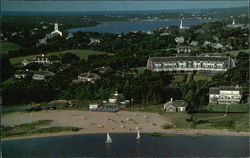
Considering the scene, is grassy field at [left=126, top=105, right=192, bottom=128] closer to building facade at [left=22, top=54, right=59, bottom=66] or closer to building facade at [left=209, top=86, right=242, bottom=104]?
building facade at [left=209, top=86, right=242, bottom=104]

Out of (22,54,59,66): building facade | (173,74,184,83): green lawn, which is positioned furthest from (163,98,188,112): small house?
(22,54,59,66): building facade

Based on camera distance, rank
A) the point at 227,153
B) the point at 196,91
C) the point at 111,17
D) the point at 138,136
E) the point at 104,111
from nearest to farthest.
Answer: the point at 227,153 < the point at 138,136 < the point at 104,111 < the point at 196,91 < the point at 111,17

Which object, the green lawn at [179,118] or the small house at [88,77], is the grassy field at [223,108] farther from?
the small house at [88,77]

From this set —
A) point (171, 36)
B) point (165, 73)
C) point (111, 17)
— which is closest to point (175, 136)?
point (165, 73)

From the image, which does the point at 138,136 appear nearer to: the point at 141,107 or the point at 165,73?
the point at 141,107

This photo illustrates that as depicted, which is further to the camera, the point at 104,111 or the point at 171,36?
the point at 171,36

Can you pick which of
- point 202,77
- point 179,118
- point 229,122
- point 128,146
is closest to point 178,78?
point 202,77
